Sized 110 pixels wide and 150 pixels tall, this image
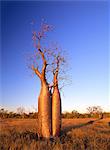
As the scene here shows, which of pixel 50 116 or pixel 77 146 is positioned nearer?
pixel 77 146

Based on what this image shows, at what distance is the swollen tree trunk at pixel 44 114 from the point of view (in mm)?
10203

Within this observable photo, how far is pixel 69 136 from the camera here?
10.6 meters

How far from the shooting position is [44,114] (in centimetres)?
1017

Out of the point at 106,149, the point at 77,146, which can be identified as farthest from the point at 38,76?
the point at 106,149

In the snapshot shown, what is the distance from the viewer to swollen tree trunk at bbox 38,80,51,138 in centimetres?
1020

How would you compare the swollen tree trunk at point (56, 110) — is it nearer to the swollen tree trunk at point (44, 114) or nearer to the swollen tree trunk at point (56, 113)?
the swollen tree trunk at point (56, 113)

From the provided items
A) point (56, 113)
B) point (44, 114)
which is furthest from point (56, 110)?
point (44, 114)

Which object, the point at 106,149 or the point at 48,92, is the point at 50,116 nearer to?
the point at 48,92

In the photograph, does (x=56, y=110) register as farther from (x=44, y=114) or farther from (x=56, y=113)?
(x=44, y=114)

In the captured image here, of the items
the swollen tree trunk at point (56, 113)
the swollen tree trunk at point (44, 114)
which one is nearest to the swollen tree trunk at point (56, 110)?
the swollen tree trunk at point (56, 113)

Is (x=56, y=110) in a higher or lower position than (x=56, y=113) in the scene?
higher

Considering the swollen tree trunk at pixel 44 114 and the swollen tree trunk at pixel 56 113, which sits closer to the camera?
the swollen tree trunk at pixel 44 114

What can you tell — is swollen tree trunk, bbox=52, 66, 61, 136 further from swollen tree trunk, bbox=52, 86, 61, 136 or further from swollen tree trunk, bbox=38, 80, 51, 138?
swollen tree trunk, bbox=38, 80, 51, 138

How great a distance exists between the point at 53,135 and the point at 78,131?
4.28 ft
